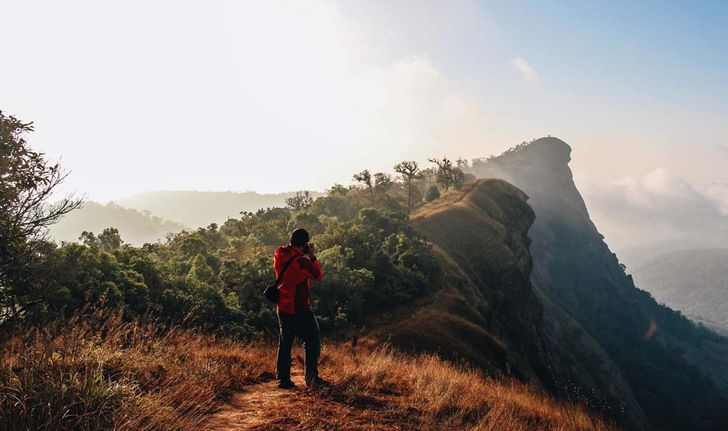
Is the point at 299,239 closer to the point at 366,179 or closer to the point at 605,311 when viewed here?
the point at 366,179

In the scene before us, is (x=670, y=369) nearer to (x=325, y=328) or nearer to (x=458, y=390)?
(x=325, y=328)

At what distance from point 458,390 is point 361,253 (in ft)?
76.0

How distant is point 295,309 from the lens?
23.1ft

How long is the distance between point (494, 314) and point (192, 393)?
3447 centimetres

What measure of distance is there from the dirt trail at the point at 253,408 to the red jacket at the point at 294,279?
1336 mm

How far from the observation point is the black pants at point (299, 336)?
23.1 ft

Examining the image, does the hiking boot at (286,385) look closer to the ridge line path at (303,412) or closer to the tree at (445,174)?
the ridge line path at (303,412)

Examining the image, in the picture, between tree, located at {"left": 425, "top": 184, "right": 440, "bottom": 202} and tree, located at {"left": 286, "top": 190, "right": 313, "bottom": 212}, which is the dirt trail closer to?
tree, located at {"left": 286, "top": 190, "right": 313, "bottom": 212}

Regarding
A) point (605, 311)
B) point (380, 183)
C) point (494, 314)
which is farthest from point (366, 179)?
point (605, 311)

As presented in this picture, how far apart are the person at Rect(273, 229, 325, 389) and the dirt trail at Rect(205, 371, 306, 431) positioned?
0.30m

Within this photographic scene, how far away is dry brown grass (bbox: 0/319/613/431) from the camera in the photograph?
3.66 m

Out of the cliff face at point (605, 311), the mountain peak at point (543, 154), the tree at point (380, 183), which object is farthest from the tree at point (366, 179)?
the mountain peak at point (543, 154)

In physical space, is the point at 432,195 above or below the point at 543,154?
below

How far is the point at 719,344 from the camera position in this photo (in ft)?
532
